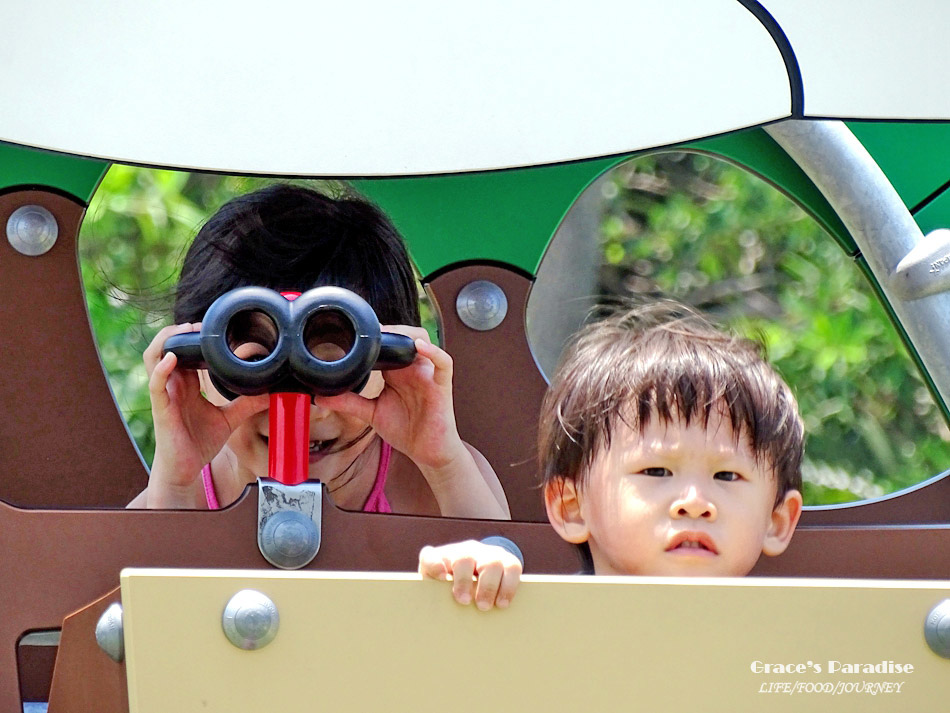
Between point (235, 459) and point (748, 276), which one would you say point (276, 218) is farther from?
point (748, 276)

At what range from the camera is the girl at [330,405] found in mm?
1144

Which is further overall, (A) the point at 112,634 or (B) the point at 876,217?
(B) the point at 876,217

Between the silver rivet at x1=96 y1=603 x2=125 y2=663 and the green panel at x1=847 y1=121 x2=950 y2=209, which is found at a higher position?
the green panel at x1=847 y1=121 x2=950 y2=209

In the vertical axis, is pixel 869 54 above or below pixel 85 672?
above

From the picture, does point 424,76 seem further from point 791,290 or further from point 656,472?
point 791,290

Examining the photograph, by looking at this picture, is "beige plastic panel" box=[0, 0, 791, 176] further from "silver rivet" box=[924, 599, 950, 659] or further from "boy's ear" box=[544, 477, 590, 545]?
"silver rivet" box=[924, 599, 950, 659]

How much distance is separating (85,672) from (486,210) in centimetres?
69

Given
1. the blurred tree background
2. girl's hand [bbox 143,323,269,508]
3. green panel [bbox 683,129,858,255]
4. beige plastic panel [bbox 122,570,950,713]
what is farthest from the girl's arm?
the blurred tree background

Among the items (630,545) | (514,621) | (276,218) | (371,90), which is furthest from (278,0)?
(514,621)

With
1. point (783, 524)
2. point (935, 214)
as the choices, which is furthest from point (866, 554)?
point (935, 214)

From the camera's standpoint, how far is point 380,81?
4.16ft

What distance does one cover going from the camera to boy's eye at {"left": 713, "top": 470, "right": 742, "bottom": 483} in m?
0.99

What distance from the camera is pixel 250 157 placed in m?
1.28

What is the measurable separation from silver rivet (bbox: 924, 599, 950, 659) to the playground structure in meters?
0.62
